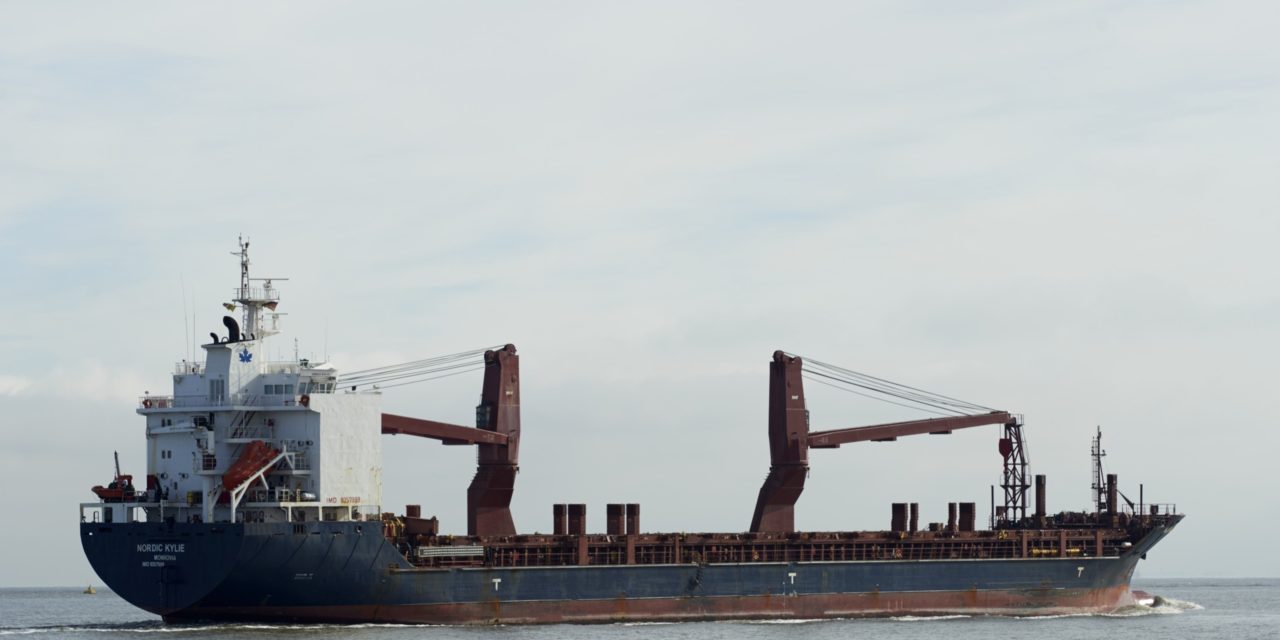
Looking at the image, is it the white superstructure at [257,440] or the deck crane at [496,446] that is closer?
the white superstructure at [257,440]

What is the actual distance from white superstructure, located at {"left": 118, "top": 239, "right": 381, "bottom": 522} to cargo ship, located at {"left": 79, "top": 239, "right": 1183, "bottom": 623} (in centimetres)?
5

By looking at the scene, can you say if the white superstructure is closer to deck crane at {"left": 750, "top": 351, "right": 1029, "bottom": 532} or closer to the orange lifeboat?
the orange lifeboat

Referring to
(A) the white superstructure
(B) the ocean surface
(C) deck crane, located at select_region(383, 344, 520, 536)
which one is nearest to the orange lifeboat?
(A) the white superstructure

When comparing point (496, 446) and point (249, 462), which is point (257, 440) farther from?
point (496, 446)

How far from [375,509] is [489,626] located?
189 inches

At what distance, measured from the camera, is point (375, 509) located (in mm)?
50375

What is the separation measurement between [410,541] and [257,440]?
5467 millimetres

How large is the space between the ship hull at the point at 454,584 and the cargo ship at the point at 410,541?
0.17 feet

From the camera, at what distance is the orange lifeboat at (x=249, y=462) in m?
48.2

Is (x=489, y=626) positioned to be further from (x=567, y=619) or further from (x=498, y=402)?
(x=498, y=402)

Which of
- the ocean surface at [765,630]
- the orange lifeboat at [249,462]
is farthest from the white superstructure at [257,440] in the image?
the ocean surface at [765,630]

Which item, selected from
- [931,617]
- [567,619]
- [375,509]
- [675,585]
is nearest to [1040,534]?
[931,617]

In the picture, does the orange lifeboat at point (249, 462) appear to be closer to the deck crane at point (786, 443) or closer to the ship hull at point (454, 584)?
the ship hull at point (454, 584)

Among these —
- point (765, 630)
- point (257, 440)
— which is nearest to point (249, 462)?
point (257, 440)
